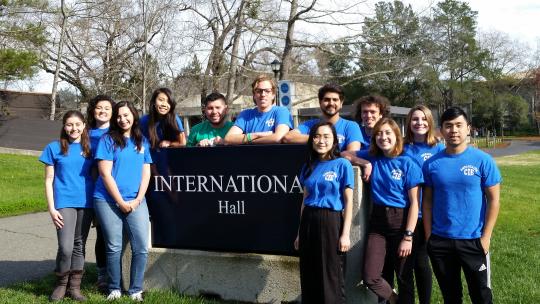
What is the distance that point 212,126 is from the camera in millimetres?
5020

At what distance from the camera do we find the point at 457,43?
49875 millimetres

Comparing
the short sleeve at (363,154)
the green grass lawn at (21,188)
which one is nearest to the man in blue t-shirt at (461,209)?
the short sleeve at (363,154)

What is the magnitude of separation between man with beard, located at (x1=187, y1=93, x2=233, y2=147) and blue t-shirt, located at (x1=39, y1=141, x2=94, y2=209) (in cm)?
98

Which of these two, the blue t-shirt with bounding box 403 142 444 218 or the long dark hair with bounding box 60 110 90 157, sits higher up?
the long dark hair with bounding box 60 110 90 157

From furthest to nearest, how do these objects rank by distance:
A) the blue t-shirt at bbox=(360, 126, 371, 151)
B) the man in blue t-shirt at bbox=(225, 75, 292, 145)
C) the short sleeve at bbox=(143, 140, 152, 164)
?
1. the short sleeve at bbox=(143, 140, 152, 164)
2. the man in blue t-shirt at bbox=(225, 75, 292, 145)
3. the blue t-shirt at bbox=(360, 126, 371, 151)

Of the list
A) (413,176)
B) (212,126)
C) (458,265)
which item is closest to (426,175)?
(413,176)

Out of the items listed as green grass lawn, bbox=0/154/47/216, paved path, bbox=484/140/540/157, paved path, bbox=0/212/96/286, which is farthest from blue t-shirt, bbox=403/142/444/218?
paved path, bbox=484/140/540/157

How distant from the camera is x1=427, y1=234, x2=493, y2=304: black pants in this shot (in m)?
3.52

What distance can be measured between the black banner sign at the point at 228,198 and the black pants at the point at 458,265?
1.22 m

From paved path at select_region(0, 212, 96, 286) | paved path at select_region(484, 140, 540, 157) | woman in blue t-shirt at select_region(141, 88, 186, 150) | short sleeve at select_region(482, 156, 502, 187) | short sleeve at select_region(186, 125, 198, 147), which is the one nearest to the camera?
short sleeve at select_region(482, 156, 502, 187)

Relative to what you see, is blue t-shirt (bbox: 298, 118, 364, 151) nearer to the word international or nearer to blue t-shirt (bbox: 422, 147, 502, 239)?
the word international

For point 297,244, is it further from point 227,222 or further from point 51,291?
point 51,291

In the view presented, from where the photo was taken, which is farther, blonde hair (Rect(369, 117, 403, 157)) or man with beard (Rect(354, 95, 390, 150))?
man with beard (Rect(354, 95, 390, 150))

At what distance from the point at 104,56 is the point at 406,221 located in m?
31.2
